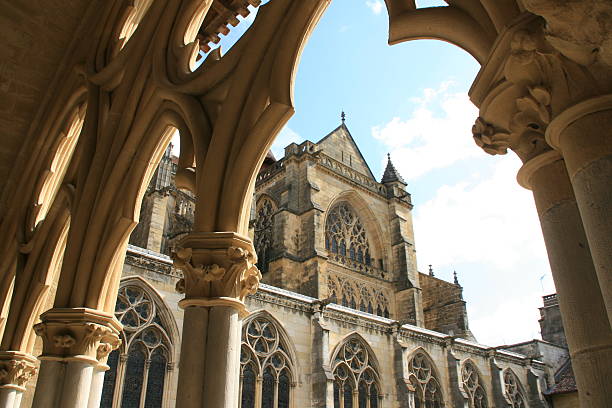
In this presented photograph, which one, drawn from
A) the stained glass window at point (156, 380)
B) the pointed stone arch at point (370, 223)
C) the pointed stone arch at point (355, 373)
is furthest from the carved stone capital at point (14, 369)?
the pointed stone arch at point (370, 223)

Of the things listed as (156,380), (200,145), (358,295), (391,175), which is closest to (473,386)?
(358,295)

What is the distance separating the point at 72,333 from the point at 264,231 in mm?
18169

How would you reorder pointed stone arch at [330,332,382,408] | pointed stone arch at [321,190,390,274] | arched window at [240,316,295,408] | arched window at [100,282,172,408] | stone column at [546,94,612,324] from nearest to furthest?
stone column at [546,94,612,324], arched window at [100,282,172,408], arched window at [240,316,295,408], pointed stone arch at [330,332,382,408], pointed stone arch at [321,190,390,274]

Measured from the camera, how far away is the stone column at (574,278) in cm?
150

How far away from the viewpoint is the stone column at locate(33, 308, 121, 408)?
3.99 m

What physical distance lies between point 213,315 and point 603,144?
2.16 metres

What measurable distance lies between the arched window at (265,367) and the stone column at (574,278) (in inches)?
384

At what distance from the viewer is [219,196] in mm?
3242

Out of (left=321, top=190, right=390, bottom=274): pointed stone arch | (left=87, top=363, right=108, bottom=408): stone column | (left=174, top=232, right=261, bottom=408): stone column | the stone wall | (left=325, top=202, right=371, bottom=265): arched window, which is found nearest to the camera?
(left=174, top=232, right=261, bottom=408): stone column

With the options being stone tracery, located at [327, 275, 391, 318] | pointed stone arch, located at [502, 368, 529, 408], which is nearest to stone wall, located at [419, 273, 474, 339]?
stone tracery, located at [327, 275, 391, 318]

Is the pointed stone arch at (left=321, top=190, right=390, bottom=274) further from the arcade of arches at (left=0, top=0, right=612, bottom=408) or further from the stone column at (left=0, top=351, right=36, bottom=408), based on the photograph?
the stone column at (left=0, top=351, right=36, bottom=408)

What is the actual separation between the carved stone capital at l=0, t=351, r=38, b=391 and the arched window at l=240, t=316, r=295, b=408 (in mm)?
5631

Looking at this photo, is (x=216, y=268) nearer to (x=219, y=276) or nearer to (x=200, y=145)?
(x=219, y=276)

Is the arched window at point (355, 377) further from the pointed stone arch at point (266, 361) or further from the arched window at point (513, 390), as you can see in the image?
the arched window at point (513, 390)
